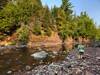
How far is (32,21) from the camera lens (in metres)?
80.6

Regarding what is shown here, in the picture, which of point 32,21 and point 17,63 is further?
point 32,21

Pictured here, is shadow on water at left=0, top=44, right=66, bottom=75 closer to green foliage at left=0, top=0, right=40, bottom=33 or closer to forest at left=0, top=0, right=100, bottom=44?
forest at left=0, top=0, right=100, bottom=44

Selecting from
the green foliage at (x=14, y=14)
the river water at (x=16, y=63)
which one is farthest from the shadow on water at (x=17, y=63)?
the green foliage at (x=14, y=14)

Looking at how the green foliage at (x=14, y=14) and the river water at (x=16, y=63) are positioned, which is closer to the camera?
the river water at (x=16, y=63)

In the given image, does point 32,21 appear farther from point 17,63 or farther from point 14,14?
point 17,63

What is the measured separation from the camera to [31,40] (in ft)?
252

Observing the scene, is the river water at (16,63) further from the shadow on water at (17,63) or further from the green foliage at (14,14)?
the green foliage at (14,14)

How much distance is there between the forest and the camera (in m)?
73.9

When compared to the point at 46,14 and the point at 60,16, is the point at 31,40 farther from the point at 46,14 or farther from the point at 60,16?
the point at 60,16

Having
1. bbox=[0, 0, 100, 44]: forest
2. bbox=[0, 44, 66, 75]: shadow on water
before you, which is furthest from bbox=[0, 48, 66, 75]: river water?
bbox=[0, 0, 100, 44]: forest

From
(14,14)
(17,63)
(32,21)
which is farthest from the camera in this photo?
(32,21)

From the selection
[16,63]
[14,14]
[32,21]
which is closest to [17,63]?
[16,63]

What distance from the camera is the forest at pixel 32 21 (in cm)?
7394

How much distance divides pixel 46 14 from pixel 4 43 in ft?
78.5
